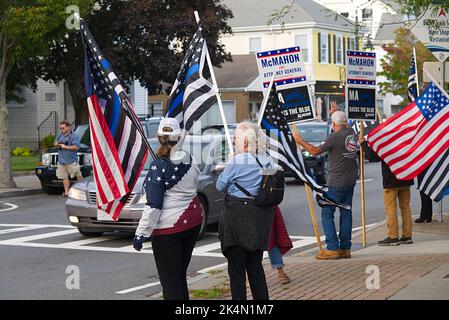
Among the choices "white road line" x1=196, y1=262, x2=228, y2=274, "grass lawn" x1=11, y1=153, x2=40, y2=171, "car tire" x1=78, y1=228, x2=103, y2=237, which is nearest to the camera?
"white road line" x1=196, y1=262, x2=228, y2=274

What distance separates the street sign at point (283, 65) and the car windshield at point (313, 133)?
555 inches

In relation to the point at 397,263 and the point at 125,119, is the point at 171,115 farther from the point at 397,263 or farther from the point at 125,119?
the point at 397,263

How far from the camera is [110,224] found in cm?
1359

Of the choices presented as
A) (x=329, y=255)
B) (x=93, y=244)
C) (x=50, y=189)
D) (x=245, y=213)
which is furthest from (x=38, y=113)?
(x=245, y=213)

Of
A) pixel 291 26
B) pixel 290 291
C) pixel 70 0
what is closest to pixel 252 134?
pixel 290 291

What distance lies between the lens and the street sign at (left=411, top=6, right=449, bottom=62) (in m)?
12.5

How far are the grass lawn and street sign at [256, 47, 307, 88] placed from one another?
62.8ft

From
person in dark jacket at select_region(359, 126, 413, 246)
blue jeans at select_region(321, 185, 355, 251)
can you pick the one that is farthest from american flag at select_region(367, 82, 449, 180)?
blue jeans at select_region(321, 185, 355, 251)

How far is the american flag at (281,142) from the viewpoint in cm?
959

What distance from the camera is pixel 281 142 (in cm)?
972

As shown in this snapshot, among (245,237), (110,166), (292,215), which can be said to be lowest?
(292,215)

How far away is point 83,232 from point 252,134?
7185 mm

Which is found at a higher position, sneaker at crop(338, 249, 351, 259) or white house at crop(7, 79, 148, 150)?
white house at crop(7, 79, 148, 150)

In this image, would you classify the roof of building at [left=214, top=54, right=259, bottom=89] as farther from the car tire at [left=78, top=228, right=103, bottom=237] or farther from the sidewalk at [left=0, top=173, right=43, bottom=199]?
the car tire at [left=78, top=228, right=103, bottom=237]
